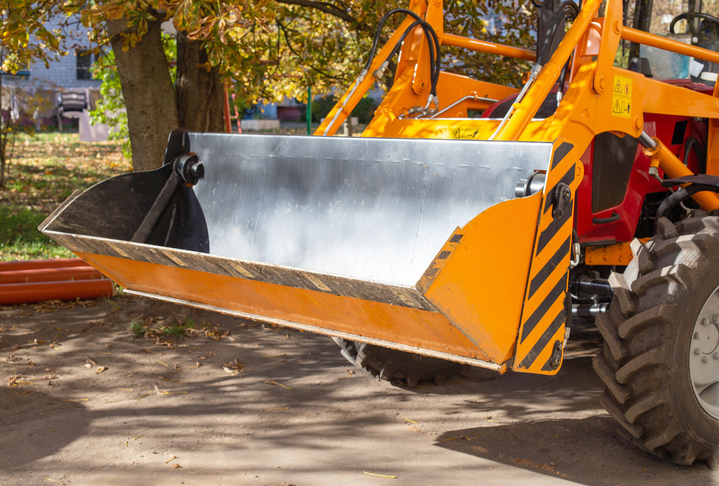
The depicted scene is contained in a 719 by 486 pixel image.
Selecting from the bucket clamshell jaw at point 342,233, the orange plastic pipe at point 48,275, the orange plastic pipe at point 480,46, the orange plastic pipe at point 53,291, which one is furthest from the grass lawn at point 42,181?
the orange plastic pipe at point 480,46

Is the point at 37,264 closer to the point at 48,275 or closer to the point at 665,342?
the point at 48,275

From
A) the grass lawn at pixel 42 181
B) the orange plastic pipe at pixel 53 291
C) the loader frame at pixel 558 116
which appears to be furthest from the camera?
the grass lawn at pixel 42 181

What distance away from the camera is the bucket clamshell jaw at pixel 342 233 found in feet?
9.30

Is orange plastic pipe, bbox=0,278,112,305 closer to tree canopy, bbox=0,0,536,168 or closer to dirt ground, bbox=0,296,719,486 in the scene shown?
dirt ground, bbox=0,296,719,486

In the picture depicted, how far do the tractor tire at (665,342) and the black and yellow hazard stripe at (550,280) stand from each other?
0.31 m

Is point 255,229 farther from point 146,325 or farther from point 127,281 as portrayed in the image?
point 146,325

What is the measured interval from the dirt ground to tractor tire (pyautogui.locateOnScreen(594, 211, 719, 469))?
0.23 metres

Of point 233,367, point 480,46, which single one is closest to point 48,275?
point 233,367

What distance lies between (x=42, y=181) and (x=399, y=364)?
10.0m

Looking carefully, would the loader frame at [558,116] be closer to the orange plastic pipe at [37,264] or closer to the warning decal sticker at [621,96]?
the warning decal sticker at [621,96]

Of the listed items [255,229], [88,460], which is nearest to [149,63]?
[255,229]

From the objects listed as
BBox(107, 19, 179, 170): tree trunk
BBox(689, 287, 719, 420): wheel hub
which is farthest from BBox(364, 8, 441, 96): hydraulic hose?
BBox(107, 19, 179, 170): tree trunk

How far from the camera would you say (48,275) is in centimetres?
627

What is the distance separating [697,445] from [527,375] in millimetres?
1580
